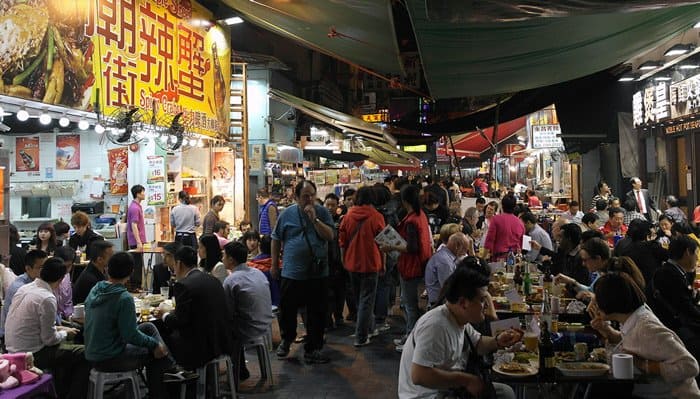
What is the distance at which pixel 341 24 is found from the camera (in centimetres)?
779

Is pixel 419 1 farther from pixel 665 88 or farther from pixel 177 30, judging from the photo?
pixel 665 88

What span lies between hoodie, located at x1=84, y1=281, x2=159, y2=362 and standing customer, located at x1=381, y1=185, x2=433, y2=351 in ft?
10.8

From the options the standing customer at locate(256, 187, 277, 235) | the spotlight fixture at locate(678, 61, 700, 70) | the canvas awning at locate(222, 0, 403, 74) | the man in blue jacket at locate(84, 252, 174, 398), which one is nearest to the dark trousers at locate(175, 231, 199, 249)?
the standing customer at locate(256, 187, 277, 235)

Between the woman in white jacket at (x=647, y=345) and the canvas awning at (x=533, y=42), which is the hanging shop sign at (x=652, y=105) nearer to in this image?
the canvas awning at (x=533, y=42)

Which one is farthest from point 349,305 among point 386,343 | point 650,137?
point 650,137

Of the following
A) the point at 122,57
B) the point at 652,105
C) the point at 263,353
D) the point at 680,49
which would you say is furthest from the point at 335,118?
the point at 263,353

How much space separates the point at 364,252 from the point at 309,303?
1.02 m

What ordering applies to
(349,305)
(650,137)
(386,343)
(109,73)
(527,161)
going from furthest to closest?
(527,161) → (650,137) → (349,305) → (109,73) → (386,343)

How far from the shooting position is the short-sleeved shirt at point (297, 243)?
7.11 meters

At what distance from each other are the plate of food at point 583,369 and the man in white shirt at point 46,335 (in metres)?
3.98

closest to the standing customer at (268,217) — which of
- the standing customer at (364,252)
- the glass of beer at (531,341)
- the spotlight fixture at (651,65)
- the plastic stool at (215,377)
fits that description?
the standing customer at (364,252)

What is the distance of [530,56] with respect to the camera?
23.8ft

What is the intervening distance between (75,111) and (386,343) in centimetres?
525

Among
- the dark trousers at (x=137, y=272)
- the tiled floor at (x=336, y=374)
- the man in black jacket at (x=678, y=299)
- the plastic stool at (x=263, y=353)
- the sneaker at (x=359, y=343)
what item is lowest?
the tiled floor at (x=336, y=374)
